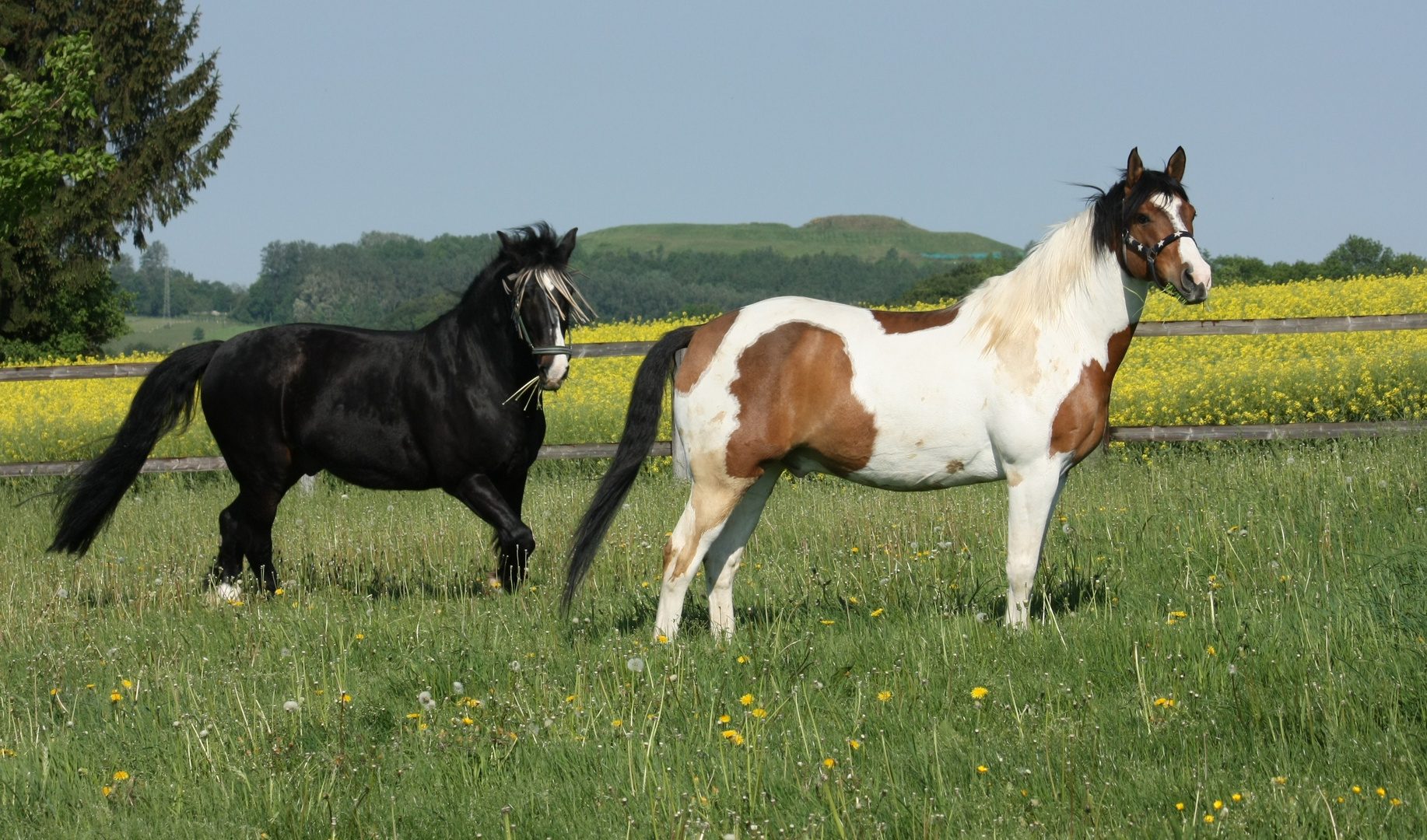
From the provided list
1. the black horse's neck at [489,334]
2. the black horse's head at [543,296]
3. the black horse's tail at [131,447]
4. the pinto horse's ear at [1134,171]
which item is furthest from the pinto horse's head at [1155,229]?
the black horse's tail at [131,447]

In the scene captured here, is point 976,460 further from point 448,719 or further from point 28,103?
point 28,103

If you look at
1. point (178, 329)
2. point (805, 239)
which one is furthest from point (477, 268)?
point (805, 239)

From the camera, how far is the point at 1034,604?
5273mm

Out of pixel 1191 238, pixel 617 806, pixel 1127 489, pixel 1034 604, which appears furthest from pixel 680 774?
pixel 1127 489

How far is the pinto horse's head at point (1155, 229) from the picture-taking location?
15.1 ft

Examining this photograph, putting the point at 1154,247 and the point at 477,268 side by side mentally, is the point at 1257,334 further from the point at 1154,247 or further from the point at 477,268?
the point at 477,268

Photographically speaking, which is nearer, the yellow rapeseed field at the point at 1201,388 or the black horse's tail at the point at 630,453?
the black horse's tail at the point at 630,453

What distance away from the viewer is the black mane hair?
472cm

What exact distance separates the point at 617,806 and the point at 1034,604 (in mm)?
2728

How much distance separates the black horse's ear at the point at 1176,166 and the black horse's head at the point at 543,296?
2838 mm

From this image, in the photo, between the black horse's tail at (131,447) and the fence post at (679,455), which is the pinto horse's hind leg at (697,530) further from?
the black horse's tail at (131,447)

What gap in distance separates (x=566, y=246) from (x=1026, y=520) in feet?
9.86

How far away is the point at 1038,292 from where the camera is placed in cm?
484

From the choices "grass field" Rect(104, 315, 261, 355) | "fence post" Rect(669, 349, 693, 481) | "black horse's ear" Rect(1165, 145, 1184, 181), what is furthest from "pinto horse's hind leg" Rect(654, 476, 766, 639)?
"grass field" Rect(104, 315, 261, 355)
